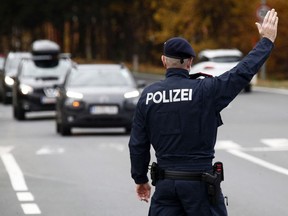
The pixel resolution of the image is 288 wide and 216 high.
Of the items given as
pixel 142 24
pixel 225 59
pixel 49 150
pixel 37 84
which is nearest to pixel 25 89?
pixel 37 84

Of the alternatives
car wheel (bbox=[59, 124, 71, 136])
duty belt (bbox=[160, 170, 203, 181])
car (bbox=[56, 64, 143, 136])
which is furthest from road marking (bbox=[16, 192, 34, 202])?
car wheel (bbox=[59, 124, 71, 136])

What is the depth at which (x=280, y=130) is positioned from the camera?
23562 millimetres

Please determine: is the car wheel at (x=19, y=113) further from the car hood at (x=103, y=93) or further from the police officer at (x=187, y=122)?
the police officer at (x=187, y=122)

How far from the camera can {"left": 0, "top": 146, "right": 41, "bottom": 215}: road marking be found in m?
11.7

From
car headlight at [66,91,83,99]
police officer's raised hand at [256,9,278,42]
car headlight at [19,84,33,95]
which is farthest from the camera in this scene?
car headlight at [19,84,33,95]

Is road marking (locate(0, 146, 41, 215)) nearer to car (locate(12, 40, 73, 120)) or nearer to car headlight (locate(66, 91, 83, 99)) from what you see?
car headlight (locate(66, 91, 83, 99))

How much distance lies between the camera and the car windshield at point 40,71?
29844 mm

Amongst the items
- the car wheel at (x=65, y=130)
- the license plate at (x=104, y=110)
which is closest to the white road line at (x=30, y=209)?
the license plate at (x=104, y=110)

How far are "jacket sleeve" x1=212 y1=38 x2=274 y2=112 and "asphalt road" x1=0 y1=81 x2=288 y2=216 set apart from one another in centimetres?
467

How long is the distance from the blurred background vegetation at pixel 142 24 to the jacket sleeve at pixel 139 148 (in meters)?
46.9

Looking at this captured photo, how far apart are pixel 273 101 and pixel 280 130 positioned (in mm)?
11763

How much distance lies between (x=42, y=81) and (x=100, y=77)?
5731mm

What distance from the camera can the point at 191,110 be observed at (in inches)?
257

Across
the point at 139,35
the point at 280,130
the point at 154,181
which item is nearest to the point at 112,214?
the point at 154,181
